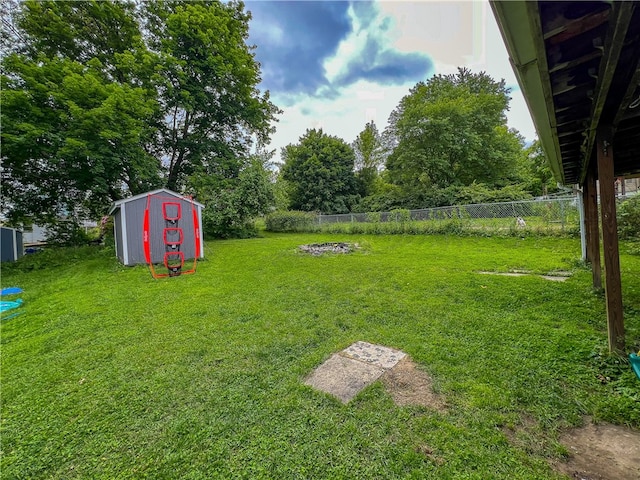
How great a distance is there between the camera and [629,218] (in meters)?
6.20

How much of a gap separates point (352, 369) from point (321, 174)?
2047 cm

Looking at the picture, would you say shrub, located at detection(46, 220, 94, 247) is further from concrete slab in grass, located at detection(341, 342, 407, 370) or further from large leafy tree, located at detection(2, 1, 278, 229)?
concrete slab in grass, located at detection(341, 342, 407, 370)

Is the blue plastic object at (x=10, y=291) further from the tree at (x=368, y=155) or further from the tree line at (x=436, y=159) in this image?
the tree at (x=368, y=155)

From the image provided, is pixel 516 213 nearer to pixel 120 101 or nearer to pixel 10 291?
pixel 120 101

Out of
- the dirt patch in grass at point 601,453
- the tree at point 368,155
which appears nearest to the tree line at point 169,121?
the tree at point 368,155

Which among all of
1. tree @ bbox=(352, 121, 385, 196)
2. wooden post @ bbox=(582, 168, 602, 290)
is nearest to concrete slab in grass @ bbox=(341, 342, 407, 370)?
wooden post @ bbox=(582, 168, 602, 290)

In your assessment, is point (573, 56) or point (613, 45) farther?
point (573, 56)

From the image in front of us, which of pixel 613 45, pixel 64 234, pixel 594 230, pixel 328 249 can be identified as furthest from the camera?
pixel 64 234

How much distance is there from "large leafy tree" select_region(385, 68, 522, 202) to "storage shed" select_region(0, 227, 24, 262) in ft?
64.4

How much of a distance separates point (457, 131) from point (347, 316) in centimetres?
1771

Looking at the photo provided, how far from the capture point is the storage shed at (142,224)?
731cm

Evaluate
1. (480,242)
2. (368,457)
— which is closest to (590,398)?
(368,457)

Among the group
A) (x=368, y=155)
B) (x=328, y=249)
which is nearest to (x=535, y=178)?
(x=368, y=155)

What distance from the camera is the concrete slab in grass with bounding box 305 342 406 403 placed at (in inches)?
80.7
